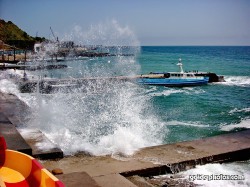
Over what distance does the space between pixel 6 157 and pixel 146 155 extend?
13.6 ft

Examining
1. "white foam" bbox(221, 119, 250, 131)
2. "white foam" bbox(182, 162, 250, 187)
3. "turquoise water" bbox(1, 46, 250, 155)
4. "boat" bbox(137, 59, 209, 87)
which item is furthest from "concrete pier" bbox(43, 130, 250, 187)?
"boat" bbox(137, 59, 209, 87)

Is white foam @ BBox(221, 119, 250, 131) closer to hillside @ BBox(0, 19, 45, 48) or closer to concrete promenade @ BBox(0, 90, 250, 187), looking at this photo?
concrete promenade @ BBox(0, 90, 250, 187)

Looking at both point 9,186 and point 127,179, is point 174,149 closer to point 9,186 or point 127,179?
point 127,179

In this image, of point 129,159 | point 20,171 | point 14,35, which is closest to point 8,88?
point 129,159

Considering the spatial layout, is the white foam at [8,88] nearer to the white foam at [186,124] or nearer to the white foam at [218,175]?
the white foam at [186,124]

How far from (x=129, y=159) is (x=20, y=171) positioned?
3460mm

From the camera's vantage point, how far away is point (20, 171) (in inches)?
202

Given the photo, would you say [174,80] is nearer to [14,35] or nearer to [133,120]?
[133,120]

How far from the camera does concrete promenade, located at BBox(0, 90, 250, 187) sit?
652 cm

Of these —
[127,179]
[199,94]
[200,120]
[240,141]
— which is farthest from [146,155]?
[199,94]

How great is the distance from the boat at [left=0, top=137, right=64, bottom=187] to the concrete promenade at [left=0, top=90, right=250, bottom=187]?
100 cm

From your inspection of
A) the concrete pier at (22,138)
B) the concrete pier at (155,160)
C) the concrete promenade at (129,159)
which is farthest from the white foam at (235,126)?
the concrete pier at (22,138)

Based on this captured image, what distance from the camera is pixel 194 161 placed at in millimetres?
8023

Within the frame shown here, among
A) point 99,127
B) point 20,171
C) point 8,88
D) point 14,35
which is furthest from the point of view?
point 14,35
